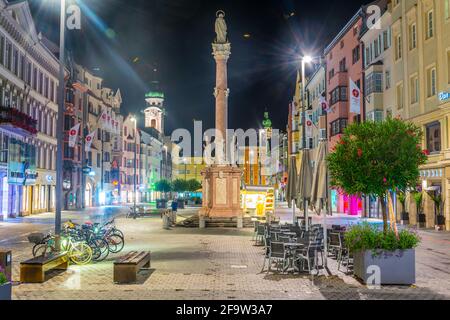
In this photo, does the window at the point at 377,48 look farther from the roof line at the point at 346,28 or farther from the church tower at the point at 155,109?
the church tower at the point at 155,109

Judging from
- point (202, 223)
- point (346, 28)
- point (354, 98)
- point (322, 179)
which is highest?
point (346, 28)

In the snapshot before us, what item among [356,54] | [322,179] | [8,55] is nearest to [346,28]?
[356,54]

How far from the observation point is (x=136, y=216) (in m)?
47.2

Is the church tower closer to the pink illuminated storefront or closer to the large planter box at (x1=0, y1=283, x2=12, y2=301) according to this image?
the pink illuminated storefront

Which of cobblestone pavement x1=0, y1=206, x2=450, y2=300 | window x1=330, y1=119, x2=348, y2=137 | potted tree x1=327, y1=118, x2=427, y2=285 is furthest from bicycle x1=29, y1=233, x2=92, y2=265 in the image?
window x1=330, y1=119, x2=348, y2=137

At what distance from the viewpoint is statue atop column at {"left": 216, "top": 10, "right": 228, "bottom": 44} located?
39.6 metres

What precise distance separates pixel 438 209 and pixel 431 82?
739 cm

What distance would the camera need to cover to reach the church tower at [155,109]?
144 m

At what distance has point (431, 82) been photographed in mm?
34000

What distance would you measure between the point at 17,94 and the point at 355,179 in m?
38.1

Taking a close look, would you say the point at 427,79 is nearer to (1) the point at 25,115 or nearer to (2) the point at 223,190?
(2) the point at 223,190

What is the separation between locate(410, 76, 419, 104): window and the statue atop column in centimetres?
1250
